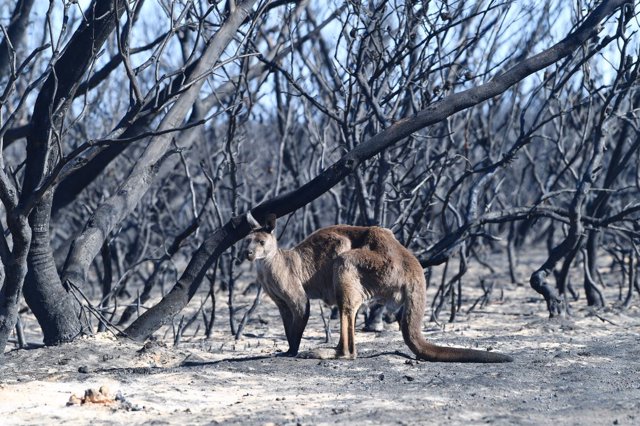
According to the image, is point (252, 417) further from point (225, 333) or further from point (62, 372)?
point (225, 333)

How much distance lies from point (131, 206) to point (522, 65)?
134 inches

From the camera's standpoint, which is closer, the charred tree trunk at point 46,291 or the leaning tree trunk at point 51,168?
the leaning tree trunk at point 51,168

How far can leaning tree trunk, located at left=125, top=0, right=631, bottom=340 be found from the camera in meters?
7.07

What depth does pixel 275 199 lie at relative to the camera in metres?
7.36

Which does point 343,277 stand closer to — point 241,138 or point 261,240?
point 261,240

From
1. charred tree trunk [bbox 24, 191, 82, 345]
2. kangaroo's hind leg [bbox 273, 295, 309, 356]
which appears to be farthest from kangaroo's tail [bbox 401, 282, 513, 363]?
charred tree trunk [bbox 24, 191, 82, 345]

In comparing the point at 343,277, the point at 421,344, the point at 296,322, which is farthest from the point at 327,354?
the point at 421,344

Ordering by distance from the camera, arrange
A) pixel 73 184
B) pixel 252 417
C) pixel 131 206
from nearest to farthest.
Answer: pixel 252 417, pixel 131 206, pixel 73 184

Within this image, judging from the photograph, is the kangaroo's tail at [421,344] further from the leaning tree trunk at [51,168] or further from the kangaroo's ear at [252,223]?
A: the leaning tree trunk at [51,168]

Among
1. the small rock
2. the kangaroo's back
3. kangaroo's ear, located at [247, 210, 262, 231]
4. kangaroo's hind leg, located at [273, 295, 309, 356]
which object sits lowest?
the small rock

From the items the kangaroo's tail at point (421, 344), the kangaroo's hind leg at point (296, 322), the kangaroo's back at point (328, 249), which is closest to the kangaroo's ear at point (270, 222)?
the kangaroo's back at point (328, 249)

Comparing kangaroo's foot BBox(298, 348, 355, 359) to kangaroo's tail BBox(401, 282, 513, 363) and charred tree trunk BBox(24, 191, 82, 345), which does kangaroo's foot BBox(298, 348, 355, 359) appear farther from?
charred tree trunk BBox(24, 191, 82, 345)

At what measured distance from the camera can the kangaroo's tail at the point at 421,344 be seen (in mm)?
6797

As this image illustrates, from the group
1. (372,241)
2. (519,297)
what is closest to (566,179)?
(519,297)
